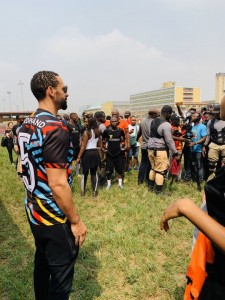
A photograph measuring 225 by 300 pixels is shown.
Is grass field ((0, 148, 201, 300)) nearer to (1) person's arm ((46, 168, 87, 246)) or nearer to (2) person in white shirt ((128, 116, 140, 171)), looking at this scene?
(1) person's arm ((46, 168, 87, 246))

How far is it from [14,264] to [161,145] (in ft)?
13.5

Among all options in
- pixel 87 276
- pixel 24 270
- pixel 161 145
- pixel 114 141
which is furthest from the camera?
pixel 114 141

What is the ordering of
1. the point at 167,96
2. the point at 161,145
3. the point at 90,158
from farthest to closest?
1. the point at 167,96
2. the point at 90,158
3. the point at 161,145

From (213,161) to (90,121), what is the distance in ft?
10.2

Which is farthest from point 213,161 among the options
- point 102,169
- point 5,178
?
point 5,178

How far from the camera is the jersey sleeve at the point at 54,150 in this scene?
2043 millimetres

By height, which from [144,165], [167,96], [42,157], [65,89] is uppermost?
[167,96]

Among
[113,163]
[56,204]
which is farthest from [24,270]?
[113,163]

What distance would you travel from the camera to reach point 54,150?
2.04 m

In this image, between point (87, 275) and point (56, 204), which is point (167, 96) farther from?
point (56, 204)

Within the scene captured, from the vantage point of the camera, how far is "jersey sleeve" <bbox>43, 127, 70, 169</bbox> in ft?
6.70

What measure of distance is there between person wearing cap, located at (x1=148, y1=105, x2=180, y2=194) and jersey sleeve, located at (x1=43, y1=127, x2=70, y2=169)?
15.0ft

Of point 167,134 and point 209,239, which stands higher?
point 167,134

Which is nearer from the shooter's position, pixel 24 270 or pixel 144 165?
pixel 24 270
